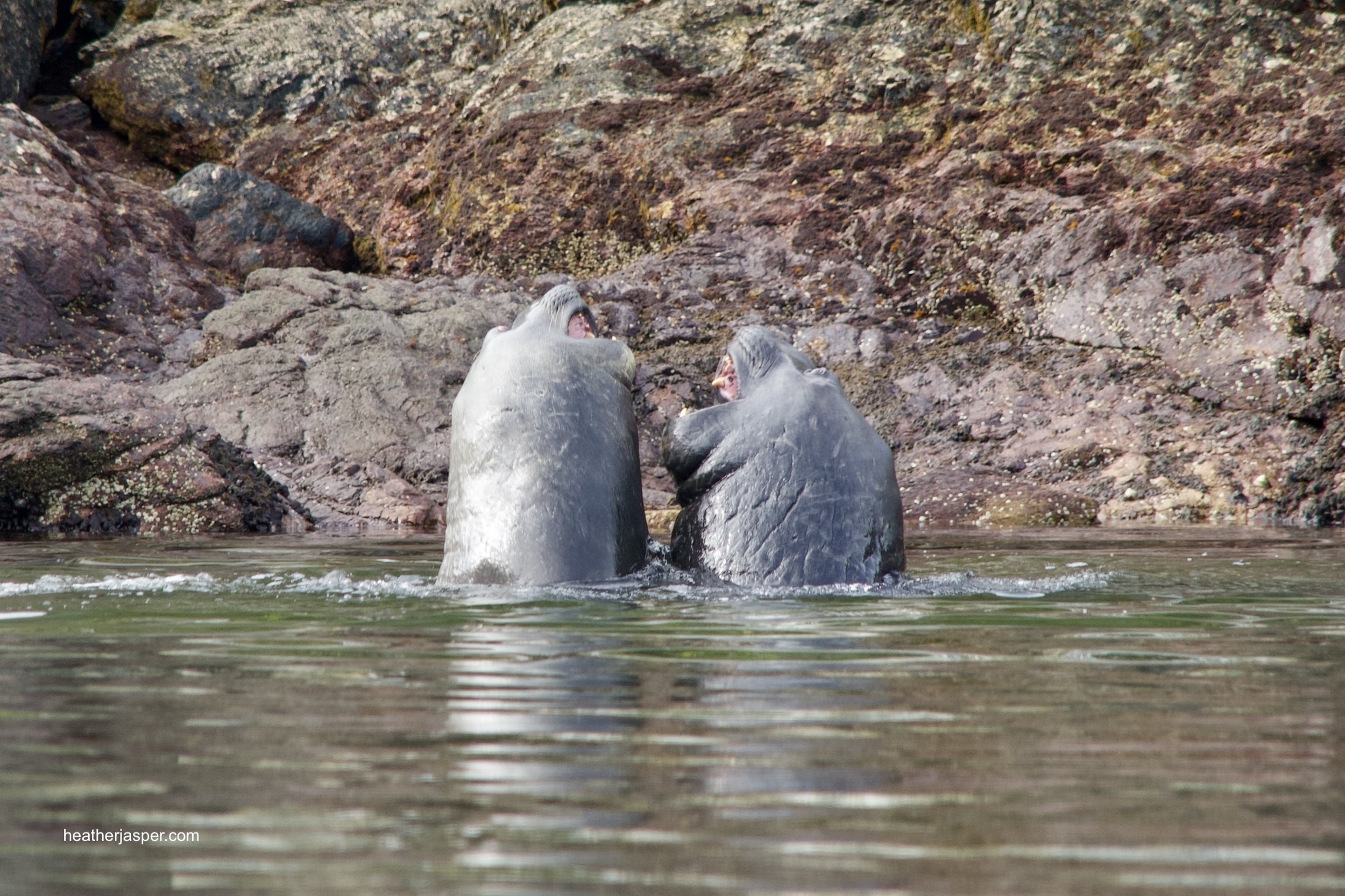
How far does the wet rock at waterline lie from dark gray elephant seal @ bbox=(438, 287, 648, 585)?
14.0 ft

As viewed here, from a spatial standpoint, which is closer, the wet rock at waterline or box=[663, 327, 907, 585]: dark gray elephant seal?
box=[663, 327, 907, 585]: dark gray elephant seal

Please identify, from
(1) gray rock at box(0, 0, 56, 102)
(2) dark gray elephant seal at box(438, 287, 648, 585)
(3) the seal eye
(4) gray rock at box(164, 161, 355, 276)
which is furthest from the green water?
(1) gray rock at box(0, 0, 56, 102)

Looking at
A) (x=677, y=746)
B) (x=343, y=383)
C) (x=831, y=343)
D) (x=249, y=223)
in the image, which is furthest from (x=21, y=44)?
(x=677, y=746)

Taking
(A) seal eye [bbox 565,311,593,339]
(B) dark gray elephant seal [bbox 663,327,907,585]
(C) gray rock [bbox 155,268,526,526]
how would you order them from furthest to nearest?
(C) gray rock [bbox 155,268,526,526] < (A) seal eye [bbox 565,311,593,339] < (B) dark gray elephant seal [bbox 663,327,907,585]

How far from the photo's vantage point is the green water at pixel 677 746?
1.77 meters

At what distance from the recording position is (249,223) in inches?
574

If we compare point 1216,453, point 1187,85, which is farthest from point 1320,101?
point 1216,453

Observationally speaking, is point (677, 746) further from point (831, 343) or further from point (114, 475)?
point (831, 343)

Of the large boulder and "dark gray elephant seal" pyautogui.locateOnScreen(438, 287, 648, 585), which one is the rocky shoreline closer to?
the large boulder

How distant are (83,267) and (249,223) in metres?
2.17

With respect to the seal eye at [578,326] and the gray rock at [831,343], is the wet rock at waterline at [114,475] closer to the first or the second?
the seal eye at [578,326]

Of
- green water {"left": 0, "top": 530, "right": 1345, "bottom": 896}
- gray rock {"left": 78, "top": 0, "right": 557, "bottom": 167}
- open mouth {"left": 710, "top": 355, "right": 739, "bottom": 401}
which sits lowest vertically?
green water {"left": 0, "top": 530, "right": 1345, "bottom": 896}

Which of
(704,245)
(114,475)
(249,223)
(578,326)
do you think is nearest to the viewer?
(578,326)

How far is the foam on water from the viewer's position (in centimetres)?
502
